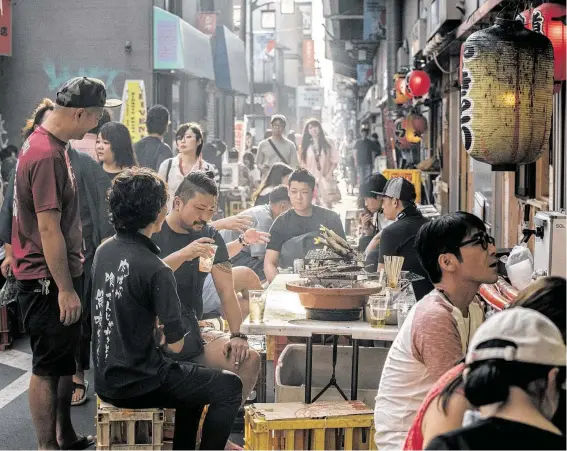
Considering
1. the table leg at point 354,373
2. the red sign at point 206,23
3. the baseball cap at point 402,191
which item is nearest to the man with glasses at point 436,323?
the table leg at point 354,373

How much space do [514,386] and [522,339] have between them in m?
0.13

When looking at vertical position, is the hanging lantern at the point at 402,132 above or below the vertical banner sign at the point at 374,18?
below

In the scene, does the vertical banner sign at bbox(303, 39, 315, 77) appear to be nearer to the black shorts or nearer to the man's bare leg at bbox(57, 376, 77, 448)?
the man's bare leg at bbox(57, 376, 77, 448)

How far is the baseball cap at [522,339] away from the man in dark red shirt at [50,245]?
3.77 m

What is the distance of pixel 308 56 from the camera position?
9375cm

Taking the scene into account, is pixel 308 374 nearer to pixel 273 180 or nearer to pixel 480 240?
pixel 480 240

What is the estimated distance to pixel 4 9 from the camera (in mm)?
17938

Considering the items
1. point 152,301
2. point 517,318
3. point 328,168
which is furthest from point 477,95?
point 328,168

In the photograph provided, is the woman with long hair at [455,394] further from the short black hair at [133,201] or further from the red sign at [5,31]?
the red sign at [5,31]

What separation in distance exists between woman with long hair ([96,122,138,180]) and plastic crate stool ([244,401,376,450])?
377cm

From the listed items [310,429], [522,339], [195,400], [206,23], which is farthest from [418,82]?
[206,23]

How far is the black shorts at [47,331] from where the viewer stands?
5.95 m

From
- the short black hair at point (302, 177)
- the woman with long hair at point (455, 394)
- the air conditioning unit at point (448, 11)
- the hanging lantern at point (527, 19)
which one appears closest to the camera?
the woman with long hair at point (455, 394)

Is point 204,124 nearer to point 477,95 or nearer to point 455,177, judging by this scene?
point 455,177
